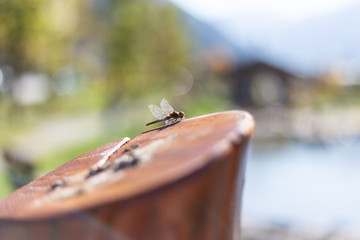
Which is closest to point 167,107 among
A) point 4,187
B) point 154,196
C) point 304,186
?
point 154,196

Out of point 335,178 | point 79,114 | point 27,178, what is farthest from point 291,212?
point 79,114

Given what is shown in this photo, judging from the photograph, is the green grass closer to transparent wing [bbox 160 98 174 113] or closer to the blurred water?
the blurred water

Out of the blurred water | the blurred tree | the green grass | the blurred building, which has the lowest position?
the blurred water

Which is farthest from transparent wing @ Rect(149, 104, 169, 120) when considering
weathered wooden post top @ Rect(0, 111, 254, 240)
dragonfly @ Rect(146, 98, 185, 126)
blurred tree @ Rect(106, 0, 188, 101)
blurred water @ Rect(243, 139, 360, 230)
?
blurred tree @ Rect(106, 0, 188, 101)

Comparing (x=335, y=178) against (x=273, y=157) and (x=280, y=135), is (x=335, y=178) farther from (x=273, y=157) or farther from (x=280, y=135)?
(x=280, y=135)

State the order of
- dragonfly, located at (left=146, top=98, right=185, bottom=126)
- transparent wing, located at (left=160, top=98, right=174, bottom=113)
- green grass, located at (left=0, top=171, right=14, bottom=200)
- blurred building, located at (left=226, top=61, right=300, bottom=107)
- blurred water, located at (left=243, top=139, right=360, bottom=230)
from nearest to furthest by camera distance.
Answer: dragonfly, located at (left=146, top=98, right=185, bottom=126) → transparent wing, located at (left=160, top=98, right=174, bottom=113) → green grass, located at (left=0, top=171, right=14, bottom=200) → blurred water, located at (left=243, top=139, right=360, bottom=230) → blurred building, located at (left=226, top=61, right=300, bottom=107)

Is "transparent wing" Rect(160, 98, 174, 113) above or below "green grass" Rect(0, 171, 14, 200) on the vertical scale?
above

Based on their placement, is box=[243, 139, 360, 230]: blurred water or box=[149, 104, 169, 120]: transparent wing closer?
box=[149, 104, 169, 120]: transparent wing
